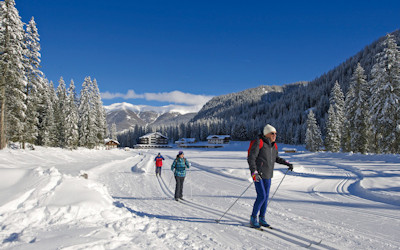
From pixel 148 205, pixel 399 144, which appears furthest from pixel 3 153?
pixel 399 144

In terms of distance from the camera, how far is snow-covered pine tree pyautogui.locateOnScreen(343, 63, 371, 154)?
31.3 m

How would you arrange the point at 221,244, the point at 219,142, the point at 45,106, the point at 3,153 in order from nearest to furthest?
the point at 221,244 < the point at 3,153 < the point at 45,106 < the point at 219,142

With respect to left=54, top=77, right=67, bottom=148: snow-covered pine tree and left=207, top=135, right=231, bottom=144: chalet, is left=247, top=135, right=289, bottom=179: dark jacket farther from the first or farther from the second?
left=207, top=135, right=231, bottom=144: chalet

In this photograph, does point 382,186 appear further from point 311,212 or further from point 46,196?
point 46,196

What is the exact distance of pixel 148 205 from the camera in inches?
294

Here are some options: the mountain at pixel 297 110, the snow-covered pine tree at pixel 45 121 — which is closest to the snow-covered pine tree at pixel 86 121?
the snow-covered pine tree at pixel 45 121

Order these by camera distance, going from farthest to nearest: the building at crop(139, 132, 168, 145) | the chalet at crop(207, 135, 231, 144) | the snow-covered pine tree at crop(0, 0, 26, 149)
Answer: the building at crop(139, 132, 168, 145) → the chalet at crop(207, 135, 231, 144) → the snow-covered pine tree at crop(0, 0, 26, 149)

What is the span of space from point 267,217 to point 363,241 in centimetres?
215

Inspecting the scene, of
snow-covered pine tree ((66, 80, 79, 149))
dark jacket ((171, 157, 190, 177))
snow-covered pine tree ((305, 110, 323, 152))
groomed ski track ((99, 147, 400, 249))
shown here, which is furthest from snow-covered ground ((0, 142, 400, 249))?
snow-covered pine tree ((305, 110, 323, 152))

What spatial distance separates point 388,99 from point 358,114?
6318 millimetres

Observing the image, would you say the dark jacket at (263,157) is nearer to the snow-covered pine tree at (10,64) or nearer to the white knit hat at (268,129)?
the white knit hat at (268,129)

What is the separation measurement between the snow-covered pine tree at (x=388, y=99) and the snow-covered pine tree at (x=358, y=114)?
14.3 feet

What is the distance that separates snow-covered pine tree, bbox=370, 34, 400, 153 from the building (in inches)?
3802

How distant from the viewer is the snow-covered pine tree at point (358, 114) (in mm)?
31297
